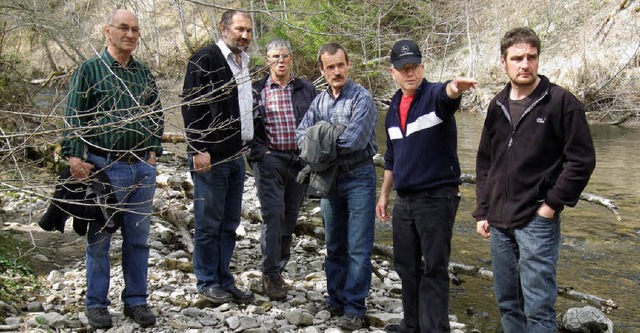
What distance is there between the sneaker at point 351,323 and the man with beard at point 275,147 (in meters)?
0.70

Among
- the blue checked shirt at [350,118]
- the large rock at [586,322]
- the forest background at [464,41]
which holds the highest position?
the forest background at [464,41]

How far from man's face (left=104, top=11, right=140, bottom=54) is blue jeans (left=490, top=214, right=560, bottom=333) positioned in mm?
2602

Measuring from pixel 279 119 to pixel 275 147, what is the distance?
0.22 meters

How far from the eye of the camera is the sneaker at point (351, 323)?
4.15 meters

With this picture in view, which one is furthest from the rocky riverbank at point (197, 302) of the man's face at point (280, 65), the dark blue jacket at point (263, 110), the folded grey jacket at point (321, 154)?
the man's face at point (280, 65)

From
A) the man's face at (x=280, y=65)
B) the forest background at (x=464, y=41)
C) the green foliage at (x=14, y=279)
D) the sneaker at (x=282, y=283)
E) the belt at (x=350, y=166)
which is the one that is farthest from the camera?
the forest background at (x=464, y=41)

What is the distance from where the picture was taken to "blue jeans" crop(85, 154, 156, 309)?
12.8 feet

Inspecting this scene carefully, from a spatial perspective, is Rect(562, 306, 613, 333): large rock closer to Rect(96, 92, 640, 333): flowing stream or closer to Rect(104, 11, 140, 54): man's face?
Rect(96, 92, 640, 333): flowing stream

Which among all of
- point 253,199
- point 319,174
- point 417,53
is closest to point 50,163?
point 253,199

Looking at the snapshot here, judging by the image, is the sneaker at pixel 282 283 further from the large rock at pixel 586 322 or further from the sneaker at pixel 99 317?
the large rock at pixel 586 322

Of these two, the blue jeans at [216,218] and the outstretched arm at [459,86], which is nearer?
the outstretched arm at [459,86]

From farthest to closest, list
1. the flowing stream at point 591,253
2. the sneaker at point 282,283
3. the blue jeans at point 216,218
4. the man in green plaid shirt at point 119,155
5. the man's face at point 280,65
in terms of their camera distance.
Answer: the flowing stream at point 591,253, the sneaker at point 282,283, the man's face at point 280,65, the blue jeans at point 216,218, the man in green plaid shirt at point 119,155

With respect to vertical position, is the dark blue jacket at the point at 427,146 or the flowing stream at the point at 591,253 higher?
the dark blue jacket at the point at 427,146

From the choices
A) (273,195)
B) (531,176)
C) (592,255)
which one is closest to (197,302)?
(273,195)
